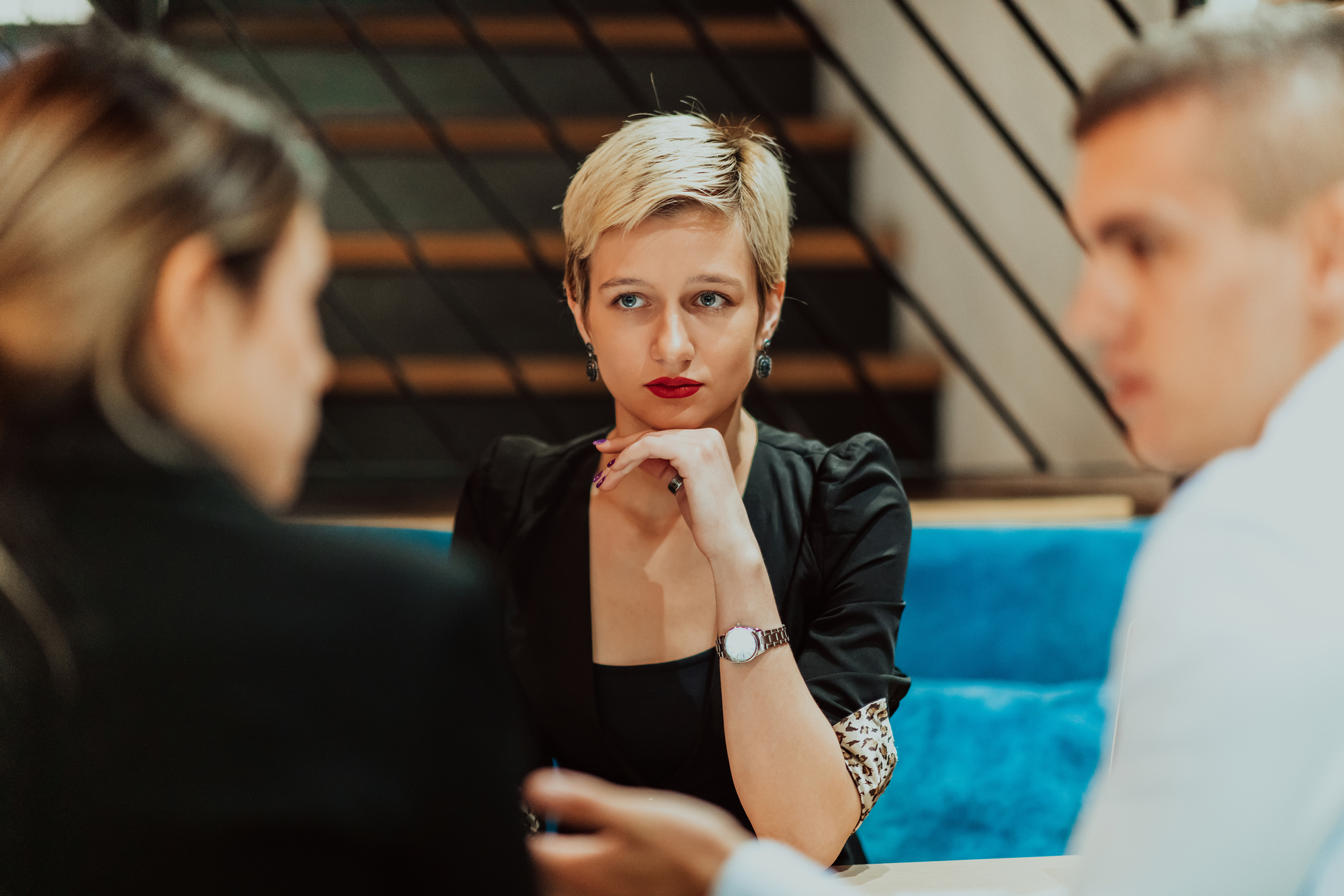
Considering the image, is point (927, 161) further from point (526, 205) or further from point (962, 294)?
point (526, 205)

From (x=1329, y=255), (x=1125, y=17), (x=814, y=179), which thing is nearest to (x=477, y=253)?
(x=814, y=179)

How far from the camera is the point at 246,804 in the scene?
1.76 feet

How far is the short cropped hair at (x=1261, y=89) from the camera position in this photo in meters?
0.61

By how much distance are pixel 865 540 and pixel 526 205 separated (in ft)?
7.94

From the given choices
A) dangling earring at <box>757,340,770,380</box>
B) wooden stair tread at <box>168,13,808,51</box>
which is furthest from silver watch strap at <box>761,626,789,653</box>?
wooden stair tread at <box>168,13,808,51</box>

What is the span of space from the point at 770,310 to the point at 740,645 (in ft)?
1.36

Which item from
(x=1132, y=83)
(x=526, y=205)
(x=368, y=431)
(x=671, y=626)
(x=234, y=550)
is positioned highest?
(x=526, y=205)

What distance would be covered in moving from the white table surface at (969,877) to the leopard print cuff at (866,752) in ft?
0.34

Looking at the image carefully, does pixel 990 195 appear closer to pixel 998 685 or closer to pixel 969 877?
pixel 998 685

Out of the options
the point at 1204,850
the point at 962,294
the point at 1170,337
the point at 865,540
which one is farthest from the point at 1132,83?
the point at 962,294

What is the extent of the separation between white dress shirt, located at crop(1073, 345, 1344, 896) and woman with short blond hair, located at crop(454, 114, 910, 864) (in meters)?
0.54

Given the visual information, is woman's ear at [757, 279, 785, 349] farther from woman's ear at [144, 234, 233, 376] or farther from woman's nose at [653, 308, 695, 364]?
woman's ear at [144, 234, 233, 376]

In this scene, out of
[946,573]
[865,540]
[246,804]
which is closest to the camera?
[246,804]

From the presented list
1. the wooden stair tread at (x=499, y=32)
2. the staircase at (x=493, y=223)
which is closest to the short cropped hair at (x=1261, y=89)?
the staircase at (x=493, y=223)
